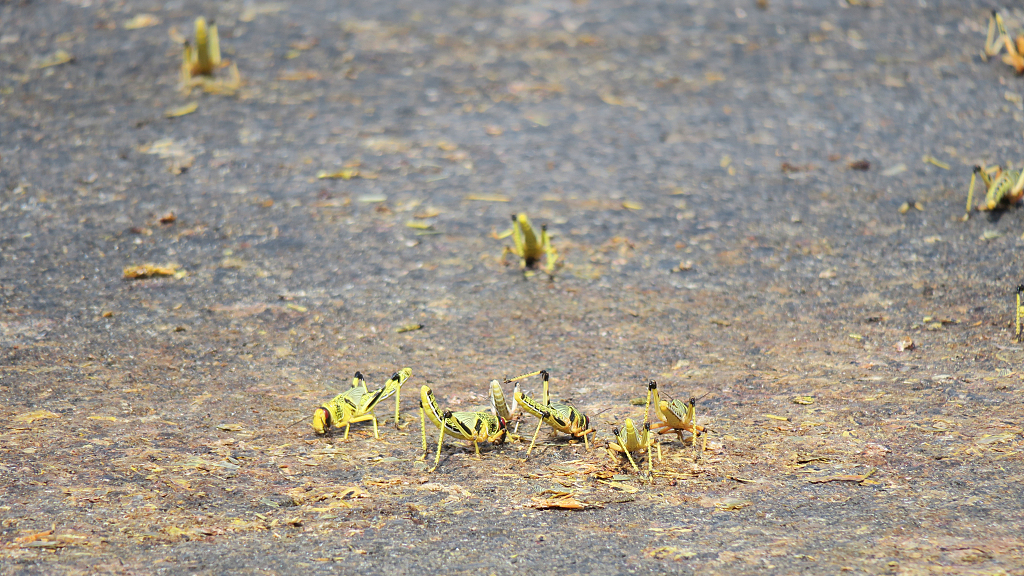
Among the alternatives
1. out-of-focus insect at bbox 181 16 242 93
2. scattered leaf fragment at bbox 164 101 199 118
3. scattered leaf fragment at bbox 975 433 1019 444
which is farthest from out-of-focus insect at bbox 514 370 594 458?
out-of-focus insect at bbox 181 16 242 93

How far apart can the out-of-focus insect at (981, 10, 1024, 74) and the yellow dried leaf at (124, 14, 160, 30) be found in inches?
297

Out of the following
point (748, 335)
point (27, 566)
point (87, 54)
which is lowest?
point (748, 335)

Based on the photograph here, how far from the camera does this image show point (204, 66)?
6.94 metres

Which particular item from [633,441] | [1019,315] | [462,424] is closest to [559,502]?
[633,441]

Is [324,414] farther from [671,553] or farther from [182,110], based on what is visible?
[182,110]

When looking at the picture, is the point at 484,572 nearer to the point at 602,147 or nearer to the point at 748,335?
the point at 748,335

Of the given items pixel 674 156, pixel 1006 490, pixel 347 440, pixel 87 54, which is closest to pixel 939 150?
pixel 674 156

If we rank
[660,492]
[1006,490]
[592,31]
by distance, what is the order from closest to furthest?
[1006,490] < [660,492] < [592,31]

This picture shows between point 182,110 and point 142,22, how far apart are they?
1792 mm

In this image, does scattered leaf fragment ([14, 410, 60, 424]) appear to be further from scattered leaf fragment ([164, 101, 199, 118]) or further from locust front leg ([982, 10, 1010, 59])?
locust front leg ([982, 10, 1010, 59])

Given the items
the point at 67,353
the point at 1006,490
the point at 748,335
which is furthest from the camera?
the point at 748,335

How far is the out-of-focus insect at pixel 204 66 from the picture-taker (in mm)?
6863

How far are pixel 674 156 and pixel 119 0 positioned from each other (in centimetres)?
564

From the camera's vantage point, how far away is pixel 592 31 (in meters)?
7.98
